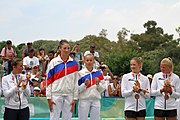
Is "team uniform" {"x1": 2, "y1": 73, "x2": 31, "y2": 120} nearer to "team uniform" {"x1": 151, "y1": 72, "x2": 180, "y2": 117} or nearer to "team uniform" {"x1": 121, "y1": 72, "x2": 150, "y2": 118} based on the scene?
"team uniform" {"x1": 121, "y1": 72, "x2": 150, "y2": 118}

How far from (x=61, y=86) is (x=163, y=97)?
2.01 m

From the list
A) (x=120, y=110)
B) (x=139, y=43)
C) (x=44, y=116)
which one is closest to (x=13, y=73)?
(x=44, y=116)

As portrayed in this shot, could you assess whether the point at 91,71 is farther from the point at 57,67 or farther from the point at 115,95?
the point at 115,95

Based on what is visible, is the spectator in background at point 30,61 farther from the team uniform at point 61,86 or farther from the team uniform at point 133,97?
the team uniform at point 133,97

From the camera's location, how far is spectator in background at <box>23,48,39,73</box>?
1243 cm

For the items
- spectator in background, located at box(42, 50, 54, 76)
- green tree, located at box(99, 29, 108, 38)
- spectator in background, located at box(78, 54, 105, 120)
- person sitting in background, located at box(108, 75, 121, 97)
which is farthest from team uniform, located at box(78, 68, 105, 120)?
green tree, located at box(99, 29, 108, 38)

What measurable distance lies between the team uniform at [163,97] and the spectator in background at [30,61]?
19.4ft

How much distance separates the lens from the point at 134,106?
7.21 meters

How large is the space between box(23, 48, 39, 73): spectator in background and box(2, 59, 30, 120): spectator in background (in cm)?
531

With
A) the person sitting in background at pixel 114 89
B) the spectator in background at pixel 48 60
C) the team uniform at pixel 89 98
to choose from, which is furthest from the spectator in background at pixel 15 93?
the person sitting in background at pixel 114 89

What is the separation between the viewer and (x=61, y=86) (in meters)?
6.82

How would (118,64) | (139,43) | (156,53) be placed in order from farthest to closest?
(139,43) < (156,53) < (118,64)

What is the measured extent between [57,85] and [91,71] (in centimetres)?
101

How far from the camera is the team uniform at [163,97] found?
732 centimetres
